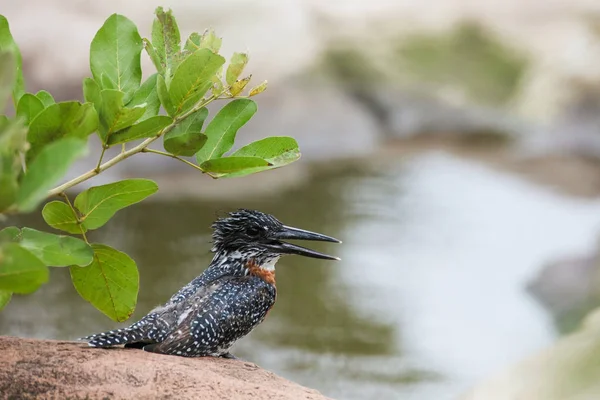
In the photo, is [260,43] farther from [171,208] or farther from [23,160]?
[23,160]

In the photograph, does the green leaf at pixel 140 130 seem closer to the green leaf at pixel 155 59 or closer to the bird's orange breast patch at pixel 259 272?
the green leaf at pixel 155 59

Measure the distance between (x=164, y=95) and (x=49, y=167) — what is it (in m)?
0.63

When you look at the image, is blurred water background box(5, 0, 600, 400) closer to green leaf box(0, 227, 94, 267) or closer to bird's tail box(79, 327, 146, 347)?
bird's tail box(79, 327, 146, 347)

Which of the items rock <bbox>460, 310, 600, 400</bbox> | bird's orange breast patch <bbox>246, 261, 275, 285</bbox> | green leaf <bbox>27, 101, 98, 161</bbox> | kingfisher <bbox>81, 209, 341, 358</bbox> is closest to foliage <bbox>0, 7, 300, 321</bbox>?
green leaf <bbox>27, 101, 98, 161</bbox>

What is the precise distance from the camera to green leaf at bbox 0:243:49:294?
1500 millimetres

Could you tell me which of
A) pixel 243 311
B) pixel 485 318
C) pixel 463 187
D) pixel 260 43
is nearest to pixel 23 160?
pixel 243 311

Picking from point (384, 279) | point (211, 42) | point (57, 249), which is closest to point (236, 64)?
point (211, 42)

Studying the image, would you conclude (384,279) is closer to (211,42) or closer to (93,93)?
(211,42)

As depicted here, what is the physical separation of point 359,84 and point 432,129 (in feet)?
3.55

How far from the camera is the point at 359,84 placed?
10719 millimetres

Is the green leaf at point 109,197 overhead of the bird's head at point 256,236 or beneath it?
beneath

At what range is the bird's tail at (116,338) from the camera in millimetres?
2236

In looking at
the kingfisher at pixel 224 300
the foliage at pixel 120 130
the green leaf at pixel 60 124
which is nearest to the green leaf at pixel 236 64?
the foliage at pixel 120 130

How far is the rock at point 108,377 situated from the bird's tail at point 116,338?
0.08 metres
